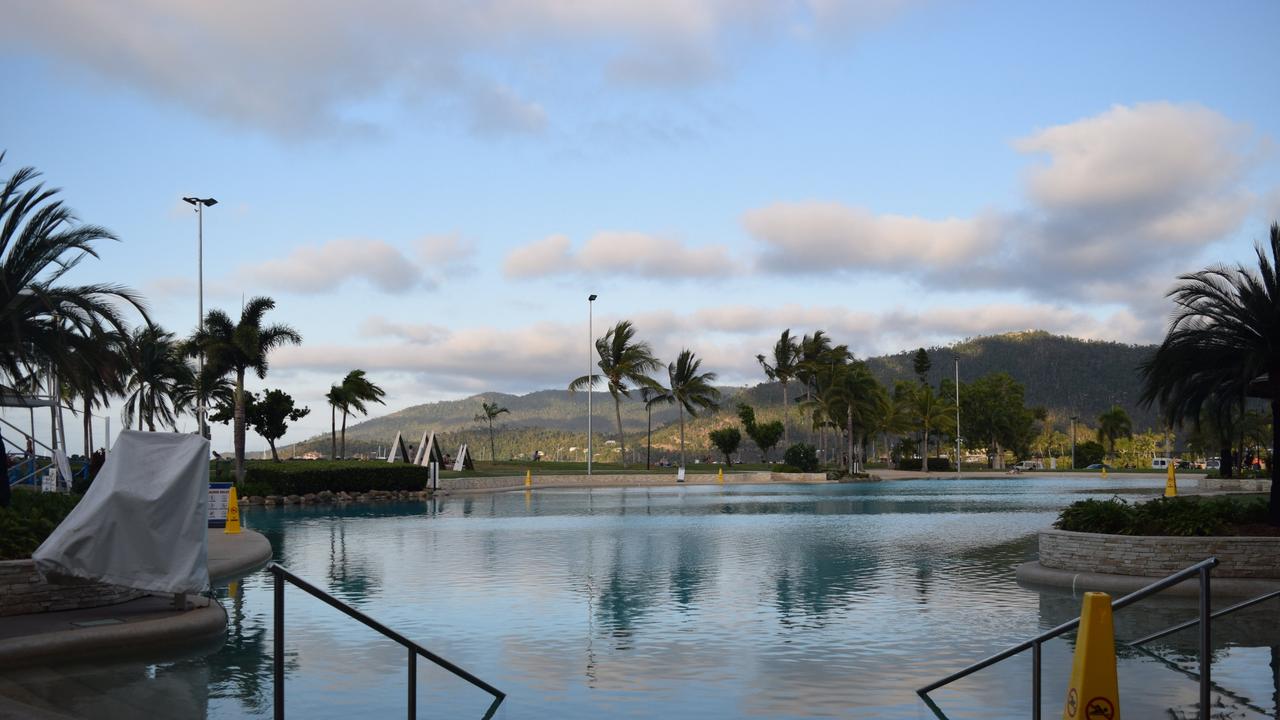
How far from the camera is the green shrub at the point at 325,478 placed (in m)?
45.6

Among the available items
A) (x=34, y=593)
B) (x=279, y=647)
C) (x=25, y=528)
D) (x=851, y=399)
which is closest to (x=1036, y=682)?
(x=279, y=647)

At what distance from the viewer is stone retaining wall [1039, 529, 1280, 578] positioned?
15328 millimetres

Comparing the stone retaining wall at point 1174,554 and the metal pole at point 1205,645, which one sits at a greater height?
the metal pole at point 1205,645

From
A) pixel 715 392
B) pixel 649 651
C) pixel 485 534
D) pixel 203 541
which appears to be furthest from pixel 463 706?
pixel 715 392

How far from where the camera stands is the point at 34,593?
42.1 ft

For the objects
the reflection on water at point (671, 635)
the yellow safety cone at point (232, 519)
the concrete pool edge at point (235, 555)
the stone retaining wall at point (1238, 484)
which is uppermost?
the yellow safety cone at point (232, 519)

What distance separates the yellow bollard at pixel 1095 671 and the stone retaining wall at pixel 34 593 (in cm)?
1029

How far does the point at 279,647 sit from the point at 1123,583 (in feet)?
39.4

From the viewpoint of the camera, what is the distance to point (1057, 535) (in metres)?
16.9

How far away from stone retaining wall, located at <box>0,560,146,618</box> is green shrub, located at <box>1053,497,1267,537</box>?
1332 cm

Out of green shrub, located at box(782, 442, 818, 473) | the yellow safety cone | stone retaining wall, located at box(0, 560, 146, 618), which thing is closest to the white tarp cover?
stone retaining wall, located at box(0, 560, 146, 618)

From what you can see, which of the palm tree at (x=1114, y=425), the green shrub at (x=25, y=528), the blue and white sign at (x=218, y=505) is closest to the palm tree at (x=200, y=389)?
the blue and white sign at (x=218, y=505)

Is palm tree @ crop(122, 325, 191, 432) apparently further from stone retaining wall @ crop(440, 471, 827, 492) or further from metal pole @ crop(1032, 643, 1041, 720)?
metal pole @ crop(1032, 643, 1041, 720)

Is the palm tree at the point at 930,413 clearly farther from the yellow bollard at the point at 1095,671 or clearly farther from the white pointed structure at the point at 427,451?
the yellow bollard at the point at 1095,671
